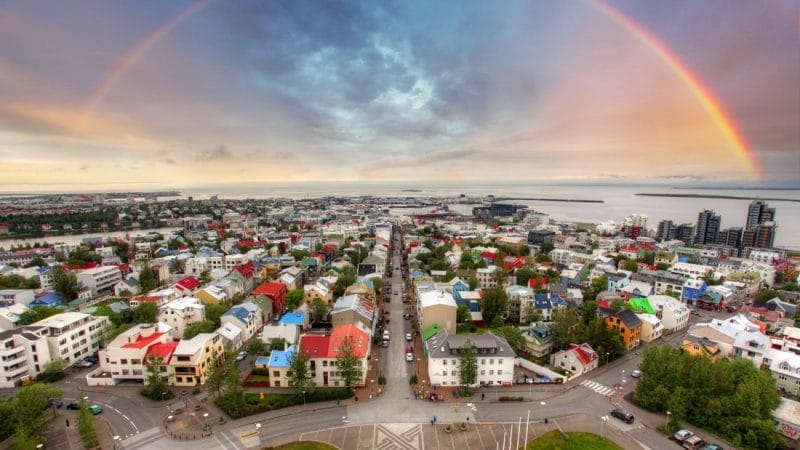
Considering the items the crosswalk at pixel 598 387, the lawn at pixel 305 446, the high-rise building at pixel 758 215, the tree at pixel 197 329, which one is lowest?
the crosswalk at pixel 598 387

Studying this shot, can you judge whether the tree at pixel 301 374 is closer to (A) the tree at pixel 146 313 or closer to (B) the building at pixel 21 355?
(A) the tree at pixel 146 313

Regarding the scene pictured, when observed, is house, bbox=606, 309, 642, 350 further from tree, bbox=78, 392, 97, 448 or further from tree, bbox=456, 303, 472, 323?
tree, bbox=78, 392, 97, 448

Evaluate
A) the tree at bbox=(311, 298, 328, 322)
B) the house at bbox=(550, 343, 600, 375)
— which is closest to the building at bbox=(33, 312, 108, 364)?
the tree at bbox=(311, 298, 328, 322)

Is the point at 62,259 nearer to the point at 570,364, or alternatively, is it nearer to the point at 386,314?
the point at 386,314

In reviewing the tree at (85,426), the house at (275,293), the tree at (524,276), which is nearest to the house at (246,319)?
the house at (275,293)

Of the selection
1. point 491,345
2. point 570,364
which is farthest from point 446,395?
point 570,364

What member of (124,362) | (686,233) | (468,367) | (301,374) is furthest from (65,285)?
(686,233)
